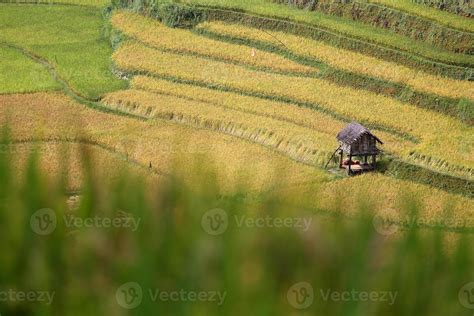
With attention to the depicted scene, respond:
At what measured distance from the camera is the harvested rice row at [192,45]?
14641 mm

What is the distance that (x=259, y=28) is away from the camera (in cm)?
1580

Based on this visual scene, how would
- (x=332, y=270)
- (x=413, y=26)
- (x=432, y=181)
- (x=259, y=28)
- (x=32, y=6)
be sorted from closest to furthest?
(x=332, y=270)
(x=432, y=181)
(x=413, y=26)
(x=259, y=28)
(x=32, y=6)

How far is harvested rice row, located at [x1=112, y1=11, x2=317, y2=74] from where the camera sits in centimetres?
1464

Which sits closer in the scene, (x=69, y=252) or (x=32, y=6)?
(x=69, y=252)

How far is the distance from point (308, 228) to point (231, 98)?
499 inches

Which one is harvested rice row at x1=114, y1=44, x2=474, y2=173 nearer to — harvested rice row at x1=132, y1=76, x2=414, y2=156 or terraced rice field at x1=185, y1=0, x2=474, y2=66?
harvested rice row at x1=132, y1=76, x2=414, y2=156

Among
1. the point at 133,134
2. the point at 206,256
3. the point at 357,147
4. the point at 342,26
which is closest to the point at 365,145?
the point at 357,147

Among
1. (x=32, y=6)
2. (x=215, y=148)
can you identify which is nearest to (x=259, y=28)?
(x=215, y=148)

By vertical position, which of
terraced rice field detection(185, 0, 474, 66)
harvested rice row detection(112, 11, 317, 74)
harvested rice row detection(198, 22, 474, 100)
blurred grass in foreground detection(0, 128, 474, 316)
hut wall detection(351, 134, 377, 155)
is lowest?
harvested rice row detection(112, 11, 317, 74)

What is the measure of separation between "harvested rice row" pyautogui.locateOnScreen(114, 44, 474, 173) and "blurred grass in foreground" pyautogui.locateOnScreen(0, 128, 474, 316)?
397 inches

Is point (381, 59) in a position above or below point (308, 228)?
below

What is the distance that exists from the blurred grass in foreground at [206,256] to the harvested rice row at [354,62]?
11.8 meters

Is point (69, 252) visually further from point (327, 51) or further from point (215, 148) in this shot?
point (327, 51)

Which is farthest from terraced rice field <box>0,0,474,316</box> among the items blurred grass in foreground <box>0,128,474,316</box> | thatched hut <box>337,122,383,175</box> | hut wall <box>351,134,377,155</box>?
hut wall <box>351,134,377,155</box>
